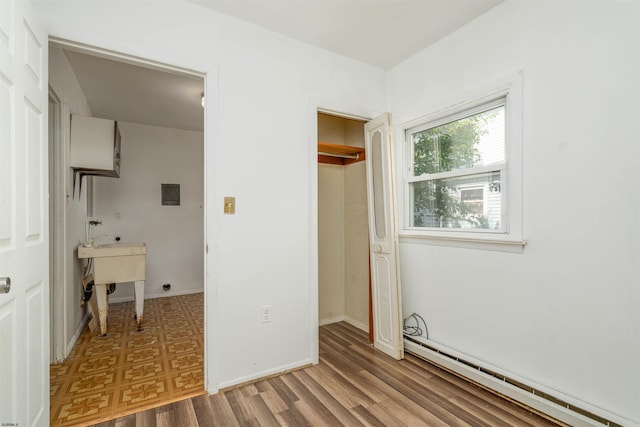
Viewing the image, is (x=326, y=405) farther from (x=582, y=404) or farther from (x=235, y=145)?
(x=235, y=145)

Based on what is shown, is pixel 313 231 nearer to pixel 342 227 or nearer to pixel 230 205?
pixel 230 205

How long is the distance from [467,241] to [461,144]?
0.75 m

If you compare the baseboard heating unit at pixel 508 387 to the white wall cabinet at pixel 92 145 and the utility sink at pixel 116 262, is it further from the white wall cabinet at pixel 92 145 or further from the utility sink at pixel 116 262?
the white wall cabinet at pixel 92 145

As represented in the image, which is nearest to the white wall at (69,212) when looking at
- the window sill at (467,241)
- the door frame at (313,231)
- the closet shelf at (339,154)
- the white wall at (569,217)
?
the door frame at (313,231)

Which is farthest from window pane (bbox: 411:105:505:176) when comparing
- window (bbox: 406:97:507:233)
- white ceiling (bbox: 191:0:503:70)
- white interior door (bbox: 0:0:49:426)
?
white interior door (bbox: 0:0:49:426)

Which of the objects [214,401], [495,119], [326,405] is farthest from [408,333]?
[495,119]

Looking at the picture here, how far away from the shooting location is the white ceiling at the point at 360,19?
207 cm

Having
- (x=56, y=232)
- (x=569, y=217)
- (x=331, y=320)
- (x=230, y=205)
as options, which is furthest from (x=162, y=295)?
(x=569, y=217)

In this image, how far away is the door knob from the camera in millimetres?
1114

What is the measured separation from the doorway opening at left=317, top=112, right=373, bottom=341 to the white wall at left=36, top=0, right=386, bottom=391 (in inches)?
34.6

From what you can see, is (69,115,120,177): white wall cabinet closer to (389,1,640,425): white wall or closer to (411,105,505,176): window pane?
(411,105,505,176): window pane

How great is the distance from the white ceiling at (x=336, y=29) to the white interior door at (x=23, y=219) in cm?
101

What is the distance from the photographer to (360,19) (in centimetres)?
223

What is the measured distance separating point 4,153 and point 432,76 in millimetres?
2673
